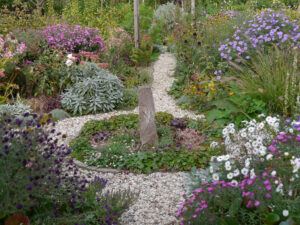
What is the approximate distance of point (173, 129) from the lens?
513cm

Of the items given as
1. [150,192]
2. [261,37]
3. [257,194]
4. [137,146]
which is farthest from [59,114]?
[257,194]

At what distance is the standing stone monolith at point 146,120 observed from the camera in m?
4.57

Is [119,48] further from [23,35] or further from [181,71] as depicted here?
[23,35]

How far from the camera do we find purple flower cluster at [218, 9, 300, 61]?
616cm

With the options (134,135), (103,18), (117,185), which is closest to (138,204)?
(117,185)

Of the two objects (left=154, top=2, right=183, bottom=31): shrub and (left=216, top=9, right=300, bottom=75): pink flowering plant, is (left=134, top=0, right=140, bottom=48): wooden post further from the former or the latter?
(left=154, top=2, right=183, bottom=31): shrub

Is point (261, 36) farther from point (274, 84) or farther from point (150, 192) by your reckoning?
point (150, 192)

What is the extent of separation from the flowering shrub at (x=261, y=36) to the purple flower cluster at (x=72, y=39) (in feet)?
10.8

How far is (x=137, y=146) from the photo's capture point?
464cm

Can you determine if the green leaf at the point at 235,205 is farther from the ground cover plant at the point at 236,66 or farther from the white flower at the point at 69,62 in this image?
the white flower at the point at 69,62

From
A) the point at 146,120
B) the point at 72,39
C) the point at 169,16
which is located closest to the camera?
the point at 146,120

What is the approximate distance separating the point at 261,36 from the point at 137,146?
338cm

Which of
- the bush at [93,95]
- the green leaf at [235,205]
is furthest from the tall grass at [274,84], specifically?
the green leaf at [235,205]

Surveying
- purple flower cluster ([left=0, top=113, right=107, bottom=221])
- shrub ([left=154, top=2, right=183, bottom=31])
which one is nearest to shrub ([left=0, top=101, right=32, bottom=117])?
purple flower cluster ([left=0, top=113, right=107, bottom=221])
